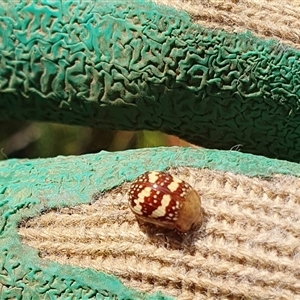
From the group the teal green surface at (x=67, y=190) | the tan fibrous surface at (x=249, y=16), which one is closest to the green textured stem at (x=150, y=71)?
the tan fibrous surface at (x=249, y=16)

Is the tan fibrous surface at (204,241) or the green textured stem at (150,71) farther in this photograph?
the green textured stem at (150,71)

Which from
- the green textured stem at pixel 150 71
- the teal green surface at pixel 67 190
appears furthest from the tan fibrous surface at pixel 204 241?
the green textured stem at pixel 150 71

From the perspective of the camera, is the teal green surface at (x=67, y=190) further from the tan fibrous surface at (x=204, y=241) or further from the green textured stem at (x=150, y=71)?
the green textured stem at (x=150, y=71)

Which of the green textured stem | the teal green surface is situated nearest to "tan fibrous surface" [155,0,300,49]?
the green textured stem

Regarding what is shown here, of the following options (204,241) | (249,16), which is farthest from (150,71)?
(204,241)

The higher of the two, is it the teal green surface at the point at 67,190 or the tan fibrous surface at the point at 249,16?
the tan fibrous surface at the point at 249,16

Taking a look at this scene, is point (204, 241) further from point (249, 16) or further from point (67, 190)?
point (249, 16)

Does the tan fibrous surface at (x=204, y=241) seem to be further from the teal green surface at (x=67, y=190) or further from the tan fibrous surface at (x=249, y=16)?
the tan fibrous surface at (x=249, y=16)
